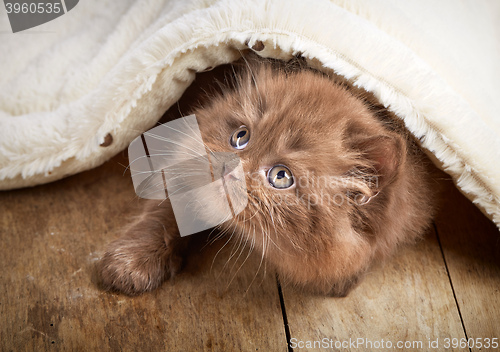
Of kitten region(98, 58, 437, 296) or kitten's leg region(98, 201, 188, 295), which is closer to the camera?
kitten region(98, 58, 437, 296)

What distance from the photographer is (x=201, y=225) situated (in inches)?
43.0

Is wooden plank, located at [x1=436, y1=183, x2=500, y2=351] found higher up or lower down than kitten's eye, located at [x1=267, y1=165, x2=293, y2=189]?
Answer: lower down

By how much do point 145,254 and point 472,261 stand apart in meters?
1.02

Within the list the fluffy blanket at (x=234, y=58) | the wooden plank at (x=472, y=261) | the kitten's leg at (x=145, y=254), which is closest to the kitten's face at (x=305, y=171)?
the fluffy blanket at (x=234, y=58)

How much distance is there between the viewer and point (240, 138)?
3.27ft

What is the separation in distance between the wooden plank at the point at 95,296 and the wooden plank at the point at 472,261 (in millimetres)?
564

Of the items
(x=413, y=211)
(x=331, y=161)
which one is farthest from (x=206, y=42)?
(x=413, y=211)

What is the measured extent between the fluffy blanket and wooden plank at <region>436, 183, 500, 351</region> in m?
0.22

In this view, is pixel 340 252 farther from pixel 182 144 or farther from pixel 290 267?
pixel 182 144

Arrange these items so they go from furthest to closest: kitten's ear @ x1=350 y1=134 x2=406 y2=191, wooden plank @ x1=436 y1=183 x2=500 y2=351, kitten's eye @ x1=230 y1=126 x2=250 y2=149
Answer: wooden plank @ x1=436 y1=183 x2=500 y2=351, kitten's eye @ x1=230 y1=126 x2=250 y2=149, kitten's ear @ x1=350 y1=134 x2=406 y2=191

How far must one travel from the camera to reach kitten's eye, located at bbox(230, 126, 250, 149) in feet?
3.24

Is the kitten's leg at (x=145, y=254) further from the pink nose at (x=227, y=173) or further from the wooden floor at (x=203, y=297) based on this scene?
the pink nose at (x=227, y=173)

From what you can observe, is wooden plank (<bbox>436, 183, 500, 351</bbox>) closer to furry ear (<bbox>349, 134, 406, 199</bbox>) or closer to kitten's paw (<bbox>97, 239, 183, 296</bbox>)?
furry ear (<bbox>349, 134, 406, 199</bbox>)

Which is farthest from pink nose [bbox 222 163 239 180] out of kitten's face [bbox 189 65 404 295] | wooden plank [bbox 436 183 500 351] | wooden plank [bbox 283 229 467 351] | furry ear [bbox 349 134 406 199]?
wooden plank [bbox 436 183 500 351]
